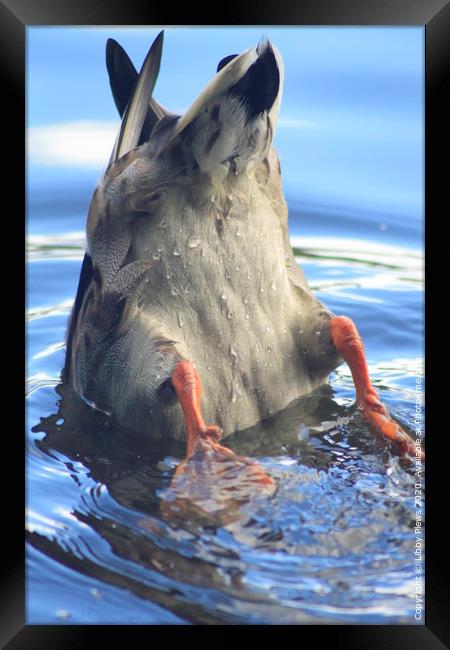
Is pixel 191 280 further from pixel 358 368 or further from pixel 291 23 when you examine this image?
pixel 291 23

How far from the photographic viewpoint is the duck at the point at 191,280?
4250 millimetres

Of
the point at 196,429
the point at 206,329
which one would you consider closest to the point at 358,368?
the point at 206,329

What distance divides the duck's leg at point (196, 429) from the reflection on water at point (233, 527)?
11 centimetres

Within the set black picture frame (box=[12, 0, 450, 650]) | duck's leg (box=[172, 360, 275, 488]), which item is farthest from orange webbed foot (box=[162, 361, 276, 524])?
black picture frame (box=[12, 0, 450, 650])

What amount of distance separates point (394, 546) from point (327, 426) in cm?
84

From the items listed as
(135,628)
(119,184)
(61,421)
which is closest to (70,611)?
(135,628)

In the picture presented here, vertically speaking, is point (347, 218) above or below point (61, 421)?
above

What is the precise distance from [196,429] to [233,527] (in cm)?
49

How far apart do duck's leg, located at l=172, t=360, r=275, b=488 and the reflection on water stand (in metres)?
0.11

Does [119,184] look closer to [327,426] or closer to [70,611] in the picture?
[327,426]

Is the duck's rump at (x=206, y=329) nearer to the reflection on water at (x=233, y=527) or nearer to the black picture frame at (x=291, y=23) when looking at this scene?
the reflection on water at (x=233, y=527)

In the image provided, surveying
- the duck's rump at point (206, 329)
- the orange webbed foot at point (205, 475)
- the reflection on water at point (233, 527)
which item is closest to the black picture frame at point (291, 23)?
the reflection on water at point (233, 527)

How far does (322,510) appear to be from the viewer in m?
4.03

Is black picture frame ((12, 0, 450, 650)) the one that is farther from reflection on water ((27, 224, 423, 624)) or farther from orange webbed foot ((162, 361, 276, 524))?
orange webbed foot ((162, 361, 276, 524))
